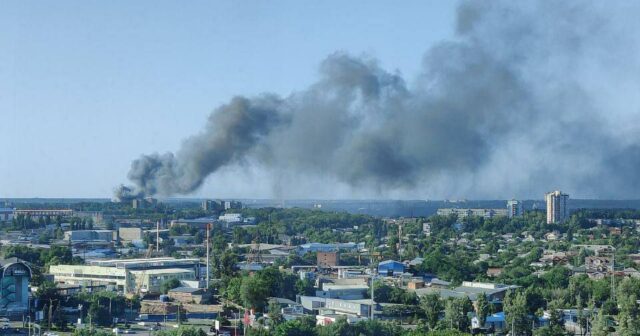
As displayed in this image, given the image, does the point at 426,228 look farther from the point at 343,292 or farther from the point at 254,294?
the point at 254,294

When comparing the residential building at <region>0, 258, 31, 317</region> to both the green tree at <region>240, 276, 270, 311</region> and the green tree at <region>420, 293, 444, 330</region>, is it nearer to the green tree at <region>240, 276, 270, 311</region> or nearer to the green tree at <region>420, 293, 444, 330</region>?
the green tree at <region>240, 276, 270, 311</region>

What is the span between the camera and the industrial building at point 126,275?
15.1m

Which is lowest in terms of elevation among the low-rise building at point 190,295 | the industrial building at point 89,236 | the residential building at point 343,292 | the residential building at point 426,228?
the low-rise building at point 190,295

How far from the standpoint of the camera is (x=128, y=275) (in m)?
15.3

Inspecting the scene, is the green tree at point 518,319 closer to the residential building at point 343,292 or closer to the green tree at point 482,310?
the green tree at point 482,310

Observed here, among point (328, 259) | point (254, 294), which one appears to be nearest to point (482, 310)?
point (254, 294)

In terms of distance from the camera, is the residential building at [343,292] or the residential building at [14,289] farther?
the residential building at [343,292]

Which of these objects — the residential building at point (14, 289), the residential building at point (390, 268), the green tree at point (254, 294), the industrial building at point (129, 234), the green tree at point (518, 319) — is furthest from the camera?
the industrial building at point (129, 234)

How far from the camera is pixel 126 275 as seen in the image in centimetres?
1533

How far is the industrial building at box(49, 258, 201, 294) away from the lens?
49.4 feet

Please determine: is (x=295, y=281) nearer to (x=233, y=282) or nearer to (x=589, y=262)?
(x=233, y=282)

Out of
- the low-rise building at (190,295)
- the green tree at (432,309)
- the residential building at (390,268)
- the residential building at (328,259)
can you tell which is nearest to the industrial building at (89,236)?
the residential building at (328,259)

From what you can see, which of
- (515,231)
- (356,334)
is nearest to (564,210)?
(515,231)

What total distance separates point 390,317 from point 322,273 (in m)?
5.79
